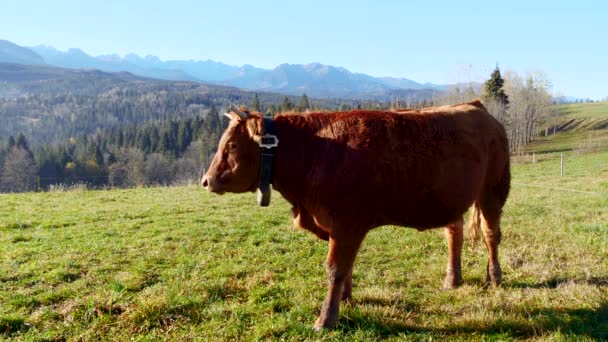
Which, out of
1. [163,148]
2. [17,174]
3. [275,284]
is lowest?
[17,174]

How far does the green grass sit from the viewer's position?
462 cm

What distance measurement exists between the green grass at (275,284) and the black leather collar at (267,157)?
139cm

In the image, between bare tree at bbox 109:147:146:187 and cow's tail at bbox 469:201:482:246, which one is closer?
cow's tail at bbox 469:201:482:246

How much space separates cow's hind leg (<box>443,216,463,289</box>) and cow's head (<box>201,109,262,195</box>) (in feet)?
9.73

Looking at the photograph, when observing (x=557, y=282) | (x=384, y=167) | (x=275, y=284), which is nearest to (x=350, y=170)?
(x=384, y=167)

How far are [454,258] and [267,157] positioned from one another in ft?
10.3

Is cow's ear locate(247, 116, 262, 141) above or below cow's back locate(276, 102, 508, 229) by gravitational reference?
above

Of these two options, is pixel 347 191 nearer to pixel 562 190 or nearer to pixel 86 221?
pixel 86 221

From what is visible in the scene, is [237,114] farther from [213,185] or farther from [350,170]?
[350,170]

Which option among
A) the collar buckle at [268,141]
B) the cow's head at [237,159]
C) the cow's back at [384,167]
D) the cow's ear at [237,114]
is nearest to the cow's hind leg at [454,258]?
the cow's back at [384,167]

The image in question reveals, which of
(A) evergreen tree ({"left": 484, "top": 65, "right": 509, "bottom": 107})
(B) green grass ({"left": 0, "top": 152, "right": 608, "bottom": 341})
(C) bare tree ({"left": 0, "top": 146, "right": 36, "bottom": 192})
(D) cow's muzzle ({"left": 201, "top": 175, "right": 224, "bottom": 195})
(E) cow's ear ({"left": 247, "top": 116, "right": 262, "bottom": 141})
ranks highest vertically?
(A) evergreen tree ({"left": 484, "top": 65, "right": 509, "bottom": 107})

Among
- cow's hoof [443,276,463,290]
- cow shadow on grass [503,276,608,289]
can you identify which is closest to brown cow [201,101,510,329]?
cow's hoof [443,276,463,290]

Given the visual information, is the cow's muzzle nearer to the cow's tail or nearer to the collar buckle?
the collar buckle

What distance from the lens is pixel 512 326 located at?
4.69m
